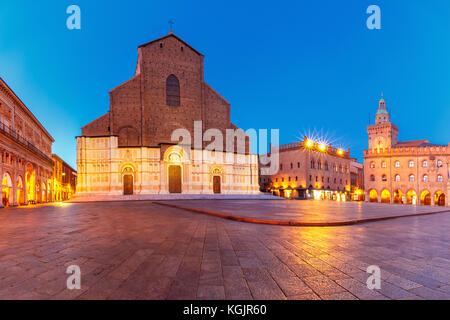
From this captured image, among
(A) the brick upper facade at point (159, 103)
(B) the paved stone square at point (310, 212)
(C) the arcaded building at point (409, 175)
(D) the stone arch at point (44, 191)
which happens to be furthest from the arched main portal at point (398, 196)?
(D) the stone arch at point (44, 191)

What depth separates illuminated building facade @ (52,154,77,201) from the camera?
48112 millimetres

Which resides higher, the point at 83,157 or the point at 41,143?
the point at 41,143

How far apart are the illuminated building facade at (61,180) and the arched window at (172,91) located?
28033 millimetres

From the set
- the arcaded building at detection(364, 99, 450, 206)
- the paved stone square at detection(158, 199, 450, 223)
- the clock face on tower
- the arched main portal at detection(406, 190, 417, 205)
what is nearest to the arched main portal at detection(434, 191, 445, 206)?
the arcaded building at detection(364, 99, 450, 206)

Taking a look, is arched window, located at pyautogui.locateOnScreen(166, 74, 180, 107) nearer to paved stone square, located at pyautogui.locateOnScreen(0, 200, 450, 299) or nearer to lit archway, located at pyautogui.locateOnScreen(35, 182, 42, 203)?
lit archway, located at pyautogui.locateOnScreen(35, 182, 42, 203)

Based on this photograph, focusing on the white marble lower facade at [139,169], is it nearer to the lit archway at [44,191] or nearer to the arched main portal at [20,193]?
the arched main portal at [20,193]

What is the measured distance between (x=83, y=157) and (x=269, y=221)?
30.0 meters

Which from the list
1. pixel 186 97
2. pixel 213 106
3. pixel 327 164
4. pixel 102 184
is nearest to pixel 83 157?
pixel 102 184

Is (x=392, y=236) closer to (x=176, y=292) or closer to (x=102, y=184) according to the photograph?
(x=176, y=292)

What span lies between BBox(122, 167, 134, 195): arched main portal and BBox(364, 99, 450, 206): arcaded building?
4428cm

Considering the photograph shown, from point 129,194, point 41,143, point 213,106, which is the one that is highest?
point 213,106

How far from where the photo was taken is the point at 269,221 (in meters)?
8.19

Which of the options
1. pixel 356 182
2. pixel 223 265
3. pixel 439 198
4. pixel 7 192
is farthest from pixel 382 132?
pixel 7 192

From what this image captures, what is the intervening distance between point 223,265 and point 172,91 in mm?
35165
